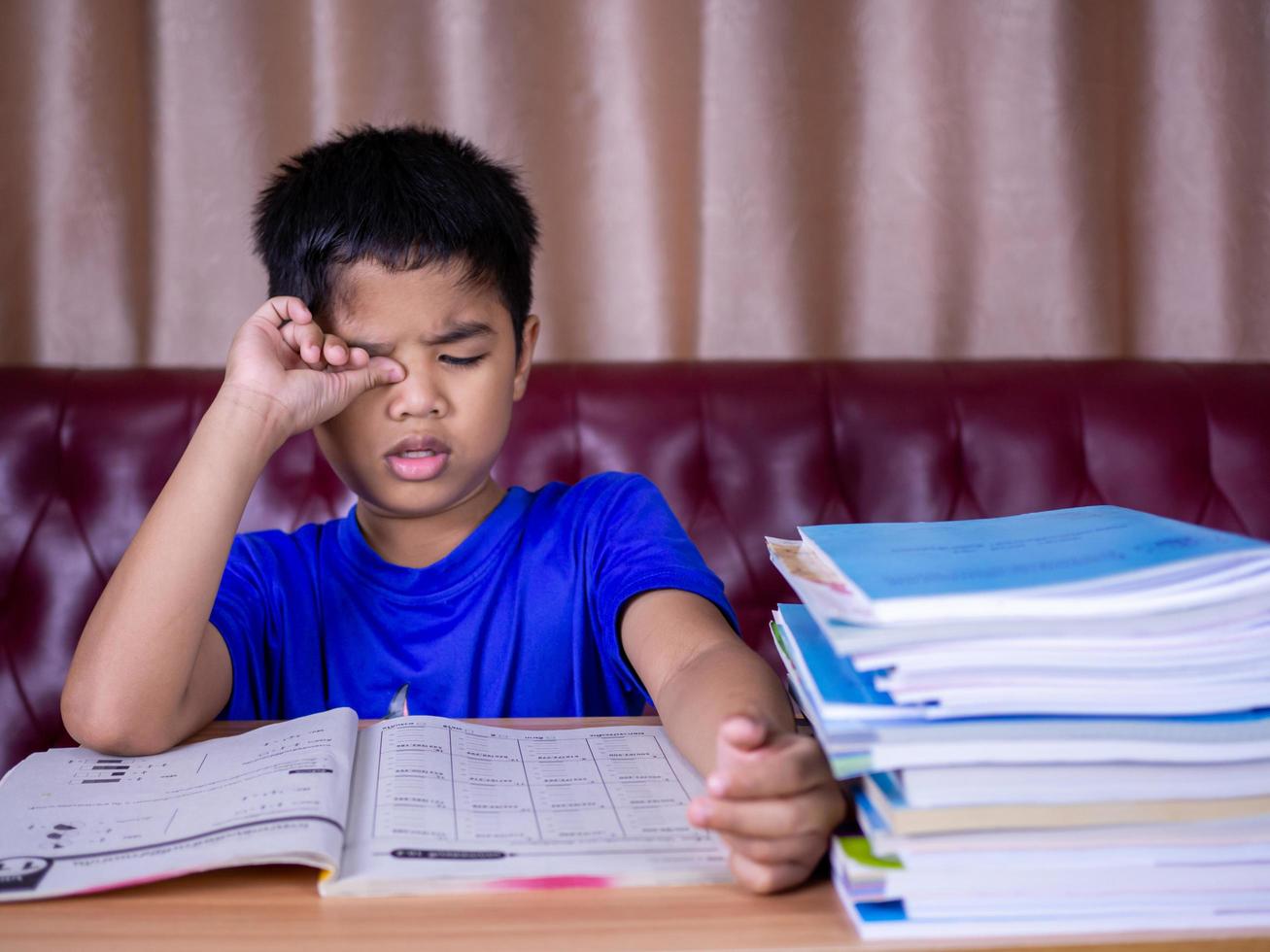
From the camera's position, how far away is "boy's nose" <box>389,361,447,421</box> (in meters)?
1.02

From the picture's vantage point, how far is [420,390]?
1.02 meters

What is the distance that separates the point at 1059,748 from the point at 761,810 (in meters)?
0.14

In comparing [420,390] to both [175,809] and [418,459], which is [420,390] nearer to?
[418,459]

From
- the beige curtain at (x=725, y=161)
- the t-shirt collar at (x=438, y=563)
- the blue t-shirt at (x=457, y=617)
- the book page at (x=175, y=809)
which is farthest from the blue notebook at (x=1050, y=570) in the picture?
the beige curtain at (x=725, y=161)

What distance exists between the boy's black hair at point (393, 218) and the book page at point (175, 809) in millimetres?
496

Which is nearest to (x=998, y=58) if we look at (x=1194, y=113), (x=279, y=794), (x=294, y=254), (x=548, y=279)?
(x=1194, y=113)

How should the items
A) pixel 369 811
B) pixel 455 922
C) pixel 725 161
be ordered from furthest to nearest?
pixel 725 161 → pixel 369 811 → pixel 455 922

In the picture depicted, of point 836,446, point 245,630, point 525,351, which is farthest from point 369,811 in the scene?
point 836,446

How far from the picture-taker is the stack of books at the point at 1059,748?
1.69 feet

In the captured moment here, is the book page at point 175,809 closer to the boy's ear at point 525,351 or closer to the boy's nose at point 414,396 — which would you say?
the boy's nose at point 414,396

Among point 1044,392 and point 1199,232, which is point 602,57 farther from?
point 1199,232

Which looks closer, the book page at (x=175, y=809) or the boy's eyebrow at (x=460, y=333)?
the book page at (x=175, y=809)

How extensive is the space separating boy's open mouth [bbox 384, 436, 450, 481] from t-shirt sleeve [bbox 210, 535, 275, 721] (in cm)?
18

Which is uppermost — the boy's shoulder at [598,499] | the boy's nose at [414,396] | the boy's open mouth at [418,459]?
the boy's nose at [414,396]
